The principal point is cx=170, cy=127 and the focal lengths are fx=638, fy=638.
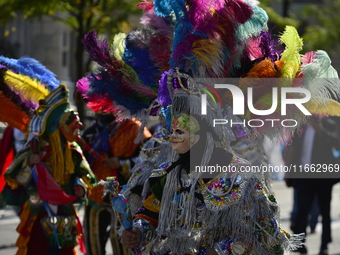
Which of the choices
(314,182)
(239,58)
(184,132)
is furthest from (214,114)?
(314,182)

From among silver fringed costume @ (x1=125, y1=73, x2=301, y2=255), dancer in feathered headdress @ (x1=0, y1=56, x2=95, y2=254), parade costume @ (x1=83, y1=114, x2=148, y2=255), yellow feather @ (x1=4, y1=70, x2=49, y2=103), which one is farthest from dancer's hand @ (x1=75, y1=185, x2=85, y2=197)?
silver fringed costume @ (x1=125, y1=73, x2=301, y2=255)

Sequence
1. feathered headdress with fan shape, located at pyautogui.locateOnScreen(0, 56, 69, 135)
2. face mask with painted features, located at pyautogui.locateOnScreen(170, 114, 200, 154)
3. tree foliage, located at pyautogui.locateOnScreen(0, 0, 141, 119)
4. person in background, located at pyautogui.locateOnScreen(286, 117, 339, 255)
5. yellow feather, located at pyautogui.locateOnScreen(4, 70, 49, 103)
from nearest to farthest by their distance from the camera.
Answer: face mask with painted features, located at pyautogui.locateOnScreen(170, 114, 200, 154) → feathered headdress with fan shape, located at pyautogui.locateOnScreen(0, 56, 69, 135) → yellow feather, located at pyautogui.locateOnScreen(4, 70, 49, 103) → person in background, located at pyautogui.locateOnScreen(286, 117, 339, 255) → tree foliage, located at pyautogui.locateOnScreen(0, 0, 141, 119)

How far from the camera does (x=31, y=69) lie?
5961 mm

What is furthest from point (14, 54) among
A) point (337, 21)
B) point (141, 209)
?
point (337, 21)

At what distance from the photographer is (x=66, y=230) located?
19.1 ft

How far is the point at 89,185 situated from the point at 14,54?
8690mm

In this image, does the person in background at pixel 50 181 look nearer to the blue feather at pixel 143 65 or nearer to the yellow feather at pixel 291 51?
the blue feather at pixel 143 65

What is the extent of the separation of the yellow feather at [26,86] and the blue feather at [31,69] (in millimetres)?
71

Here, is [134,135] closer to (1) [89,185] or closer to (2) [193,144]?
(1) [89,185]

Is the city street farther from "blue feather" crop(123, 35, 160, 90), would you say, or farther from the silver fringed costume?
the silver fringed costume

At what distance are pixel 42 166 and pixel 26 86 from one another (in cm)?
75

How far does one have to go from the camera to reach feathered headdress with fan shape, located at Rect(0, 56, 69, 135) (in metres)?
5.62

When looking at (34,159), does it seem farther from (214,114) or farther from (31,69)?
(214,114)

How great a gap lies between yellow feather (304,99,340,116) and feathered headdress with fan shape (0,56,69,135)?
2.46 meters
